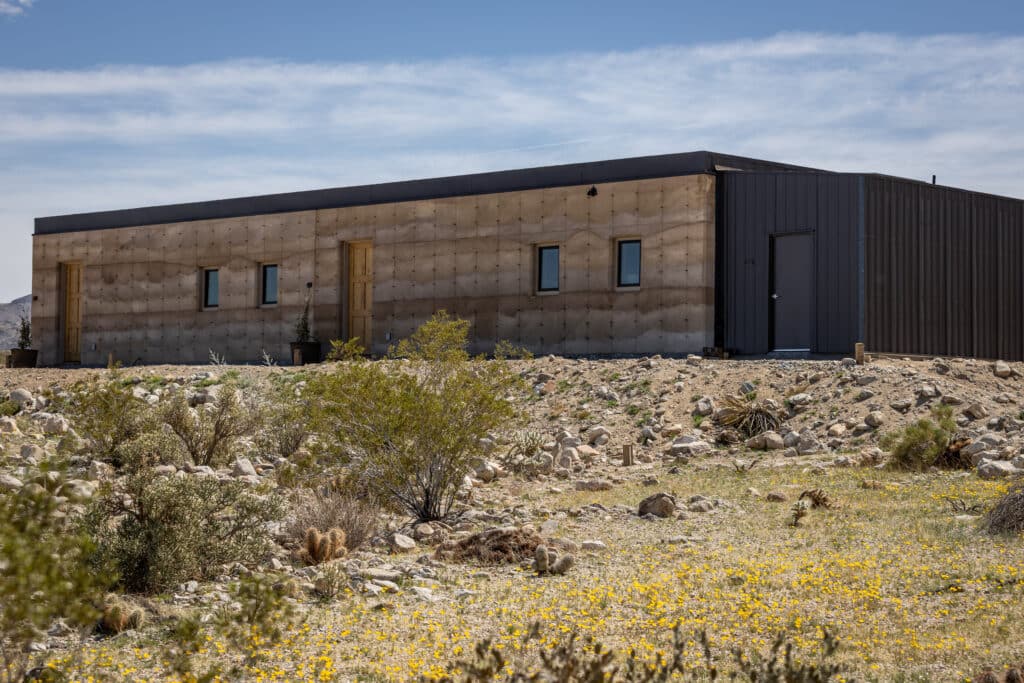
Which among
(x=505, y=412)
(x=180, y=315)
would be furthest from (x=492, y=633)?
(x=180, y=315)

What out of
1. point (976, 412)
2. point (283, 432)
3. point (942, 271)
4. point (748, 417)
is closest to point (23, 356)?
point (283, 432)

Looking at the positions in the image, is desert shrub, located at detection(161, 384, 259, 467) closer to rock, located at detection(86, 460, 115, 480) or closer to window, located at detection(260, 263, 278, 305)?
rock, located at detection(86, 460, 115, 480)

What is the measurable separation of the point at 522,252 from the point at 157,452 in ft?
39.3

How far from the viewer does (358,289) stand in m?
28.2

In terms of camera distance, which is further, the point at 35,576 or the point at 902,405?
the point at 902,405

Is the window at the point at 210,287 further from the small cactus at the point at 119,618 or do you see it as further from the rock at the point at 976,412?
the small cactus at the point at 119,618

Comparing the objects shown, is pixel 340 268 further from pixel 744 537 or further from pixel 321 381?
pixel 744 537

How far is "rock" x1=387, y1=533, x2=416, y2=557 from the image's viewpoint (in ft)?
36.9

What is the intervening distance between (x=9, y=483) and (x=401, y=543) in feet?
15.4

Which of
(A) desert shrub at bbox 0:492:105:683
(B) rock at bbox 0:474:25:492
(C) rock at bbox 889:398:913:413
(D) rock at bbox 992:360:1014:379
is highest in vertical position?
(D) rock at bbox 992:360:1014:379

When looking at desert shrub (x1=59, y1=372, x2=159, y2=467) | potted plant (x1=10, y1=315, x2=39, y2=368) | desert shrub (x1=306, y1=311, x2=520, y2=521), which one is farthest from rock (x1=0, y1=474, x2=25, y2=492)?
potted plant (x1=10, y1=315, x2=39, y2=368)

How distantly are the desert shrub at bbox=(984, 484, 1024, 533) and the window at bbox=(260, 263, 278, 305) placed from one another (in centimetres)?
2144

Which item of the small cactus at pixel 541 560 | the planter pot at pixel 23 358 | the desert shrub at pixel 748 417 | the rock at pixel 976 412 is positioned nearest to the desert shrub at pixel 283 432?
the desert shrub at pixel 748 417

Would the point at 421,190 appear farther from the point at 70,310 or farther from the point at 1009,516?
the point at 1009,516
